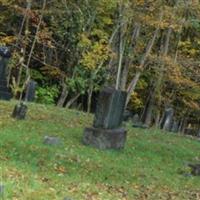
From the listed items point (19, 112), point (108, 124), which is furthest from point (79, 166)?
point (19, 112)

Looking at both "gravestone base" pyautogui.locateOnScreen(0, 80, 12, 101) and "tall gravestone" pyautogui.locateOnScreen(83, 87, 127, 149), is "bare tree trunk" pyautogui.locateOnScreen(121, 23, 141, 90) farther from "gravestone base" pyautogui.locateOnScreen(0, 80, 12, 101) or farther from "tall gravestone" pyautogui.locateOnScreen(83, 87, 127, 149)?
"tall gravestone" pyautogui.locateOnScreen(83, 87, 127, 149)

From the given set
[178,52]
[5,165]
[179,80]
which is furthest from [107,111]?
[178,52]

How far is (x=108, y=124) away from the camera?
14.7 metres

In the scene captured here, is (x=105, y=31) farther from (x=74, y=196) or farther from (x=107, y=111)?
(x=74, y=196)

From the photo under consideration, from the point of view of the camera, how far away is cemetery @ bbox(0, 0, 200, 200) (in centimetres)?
1092

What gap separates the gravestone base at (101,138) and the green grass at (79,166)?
0.87ft

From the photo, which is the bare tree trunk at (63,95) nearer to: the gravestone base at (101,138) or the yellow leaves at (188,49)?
the yellow leaves at (188,49)

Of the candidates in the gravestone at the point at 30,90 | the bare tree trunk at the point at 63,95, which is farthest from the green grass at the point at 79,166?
the bare tree trunk at the point at 63,95

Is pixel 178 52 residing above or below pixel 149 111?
above

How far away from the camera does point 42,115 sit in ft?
58.6

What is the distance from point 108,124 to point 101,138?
0.53 metres

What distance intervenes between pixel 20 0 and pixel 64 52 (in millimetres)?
4655

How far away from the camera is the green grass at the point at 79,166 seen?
368 inches

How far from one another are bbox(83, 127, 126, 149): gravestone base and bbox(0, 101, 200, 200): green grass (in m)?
0.27
